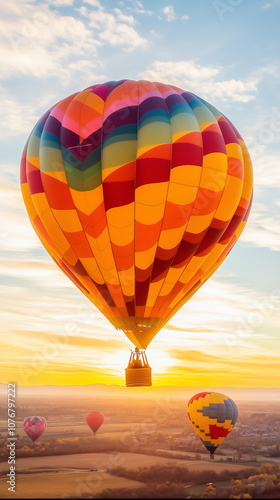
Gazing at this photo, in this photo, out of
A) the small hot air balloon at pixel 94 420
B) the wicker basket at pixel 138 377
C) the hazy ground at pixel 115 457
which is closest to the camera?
the wicker basket at pixel 138 377

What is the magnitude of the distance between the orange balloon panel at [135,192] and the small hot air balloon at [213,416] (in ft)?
37.7

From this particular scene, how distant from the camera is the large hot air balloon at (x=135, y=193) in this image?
12.0m

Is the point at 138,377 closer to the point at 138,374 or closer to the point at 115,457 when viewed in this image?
the point at 138,374

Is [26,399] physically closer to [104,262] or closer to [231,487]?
[231,487]

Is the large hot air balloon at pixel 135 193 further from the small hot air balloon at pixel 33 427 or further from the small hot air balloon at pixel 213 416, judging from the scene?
the small hot air balloon at pixel 33 427

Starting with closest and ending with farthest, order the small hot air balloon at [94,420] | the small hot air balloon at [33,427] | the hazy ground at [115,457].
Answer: the hazy ground at [115,457] < the small hot air balloon at [33,427] < the small hot air balloon at [94,420]

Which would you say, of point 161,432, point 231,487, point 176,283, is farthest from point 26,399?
point 176,283

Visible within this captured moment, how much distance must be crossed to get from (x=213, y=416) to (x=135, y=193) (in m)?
14.4

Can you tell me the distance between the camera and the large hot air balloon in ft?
39.2

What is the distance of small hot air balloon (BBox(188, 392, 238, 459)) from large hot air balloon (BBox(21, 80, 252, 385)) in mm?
11567

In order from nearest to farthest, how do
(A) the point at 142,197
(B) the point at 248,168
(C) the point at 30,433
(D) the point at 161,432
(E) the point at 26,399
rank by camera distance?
(A) the point at 142,197, (B) the point at 248,168, (C) the point at 30,433, (D) the point at 161,432, (E) the point at 26,399

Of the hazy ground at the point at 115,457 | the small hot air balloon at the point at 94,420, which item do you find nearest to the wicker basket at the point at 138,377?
the hazy ground at the point at 115,457

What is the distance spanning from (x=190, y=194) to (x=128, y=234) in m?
1.70

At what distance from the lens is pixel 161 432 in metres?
55.5
